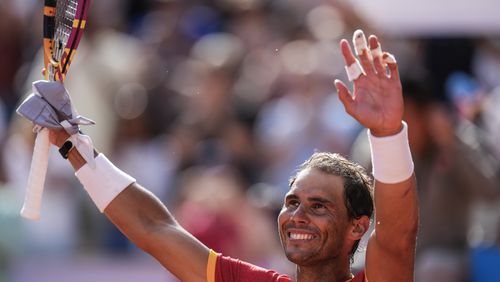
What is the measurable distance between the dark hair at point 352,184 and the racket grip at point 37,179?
1.16 m

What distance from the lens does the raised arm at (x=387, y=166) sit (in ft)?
16.1

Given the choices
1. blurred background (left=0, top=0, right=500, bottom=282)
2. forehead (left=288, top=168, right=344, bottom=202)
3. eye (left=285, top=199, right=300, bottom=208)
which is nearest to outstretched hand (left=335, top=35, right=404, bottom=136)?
forehead (left=288, top=168, right=344, bottom=202)

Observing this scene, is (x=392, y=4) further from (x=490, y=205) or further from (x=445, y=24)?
(x=490, y=205)

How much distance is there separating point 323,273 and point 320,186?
0.38 meters

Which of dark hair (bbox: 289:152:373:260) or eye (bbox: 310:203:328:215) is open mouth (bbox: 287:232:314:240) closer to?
eye (bbox: 310:203:328:215)

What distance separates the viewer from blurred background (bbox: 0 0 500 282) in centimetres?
841

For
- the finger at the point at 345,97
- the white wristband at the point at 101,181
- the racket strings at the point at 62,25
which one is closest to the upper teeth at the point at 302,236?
the finger at the point at 345,97

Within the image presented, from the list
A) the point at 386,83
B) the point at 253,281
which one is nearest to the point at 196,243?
the point at 253,281

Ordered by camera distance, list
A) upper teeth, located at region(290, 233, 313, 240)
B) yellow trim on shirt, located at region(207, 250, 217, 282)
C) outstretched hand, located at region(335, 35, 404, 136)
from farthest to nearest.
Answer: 1. yellow trim on shirt, located at region(207, 250, 217, 282)
2. upper teeth, located at region(290, 233, 313, 240)
3. outstretched hand, located at region(335, 35, 404, 136)

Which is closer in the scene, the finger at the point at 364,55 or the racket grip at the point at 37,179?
the finger at the point at 364,55

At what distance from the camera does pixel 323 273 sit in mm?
5430

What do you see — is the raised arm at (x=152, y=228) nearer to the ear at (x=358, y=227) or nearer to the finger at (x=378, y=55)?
the ear at (x=358, y=227)

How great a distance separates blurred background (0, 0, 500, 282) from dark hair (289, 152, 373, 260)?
2409mm

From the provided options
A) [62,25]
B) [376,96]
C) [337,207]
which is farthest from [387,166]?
[62,25]
